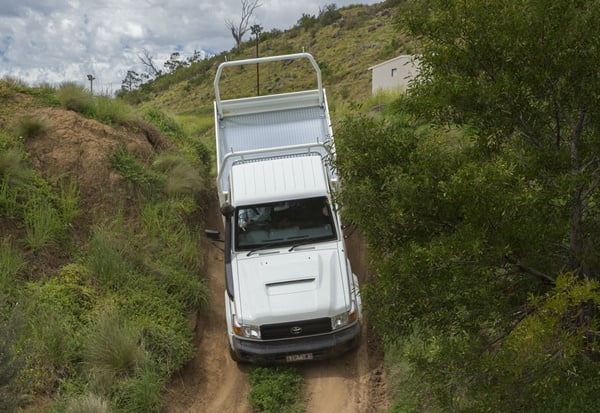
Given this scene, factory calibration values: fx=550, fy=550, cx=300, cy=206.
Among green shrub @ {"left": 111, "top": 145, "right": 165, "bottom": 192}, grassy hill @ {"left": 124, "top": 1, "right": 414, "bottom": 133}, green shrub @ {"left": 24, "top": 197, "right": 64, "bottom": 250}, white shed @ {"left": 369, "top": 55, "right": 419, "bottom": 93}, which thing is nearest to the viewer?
green shrub @ {"left": 24, "top": 197, "right": 64, "bottom": 250}

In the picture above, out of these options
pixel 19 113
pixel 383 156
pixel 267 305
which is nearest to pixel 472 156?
pixel 383 156

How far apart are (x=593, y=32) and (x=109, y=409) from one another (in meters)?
5.51

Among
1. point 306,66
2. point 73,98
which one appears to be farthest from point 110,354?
point 306,66

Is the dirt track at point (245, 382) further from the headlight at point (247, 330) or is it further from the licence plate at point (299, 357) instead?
the headlight at point (247, 330)

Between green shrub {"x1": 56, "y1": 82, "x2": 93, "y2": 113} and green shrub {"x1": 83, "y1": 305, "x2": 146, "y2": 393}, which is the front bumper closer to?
green shrub {"x1": 83, "y1": 305, "x2": 146, "y2": 393}

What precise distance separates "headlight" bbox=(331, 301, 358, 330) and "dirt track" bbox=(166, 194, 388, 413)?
→ 69 cm

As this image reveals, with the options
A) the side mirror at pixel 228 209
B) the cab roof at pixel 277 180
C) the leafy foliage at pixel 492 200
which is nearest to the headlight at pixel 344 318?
the cab roof at pixel 277 180

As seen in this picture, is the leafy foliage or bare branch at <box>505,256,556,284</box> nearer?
the leafy foliage

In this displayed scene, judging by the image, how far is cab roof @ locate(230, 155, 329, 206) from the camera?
25.3ft

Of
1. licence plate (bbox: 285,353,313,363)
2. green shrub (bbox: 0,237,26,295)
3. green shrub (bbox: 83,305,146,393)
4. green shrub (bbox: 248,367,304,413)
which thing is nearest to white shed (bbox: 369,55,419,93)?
licence plate (bbox: 285,353,313,363)

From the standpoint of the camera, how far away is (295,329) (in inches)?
267

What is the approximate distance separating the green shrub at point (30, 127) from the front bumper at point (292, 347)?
229 inches

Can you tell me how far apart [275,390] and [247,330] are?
2.60 ft

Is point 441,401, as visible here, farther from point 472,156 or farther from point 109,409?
point 109,409
